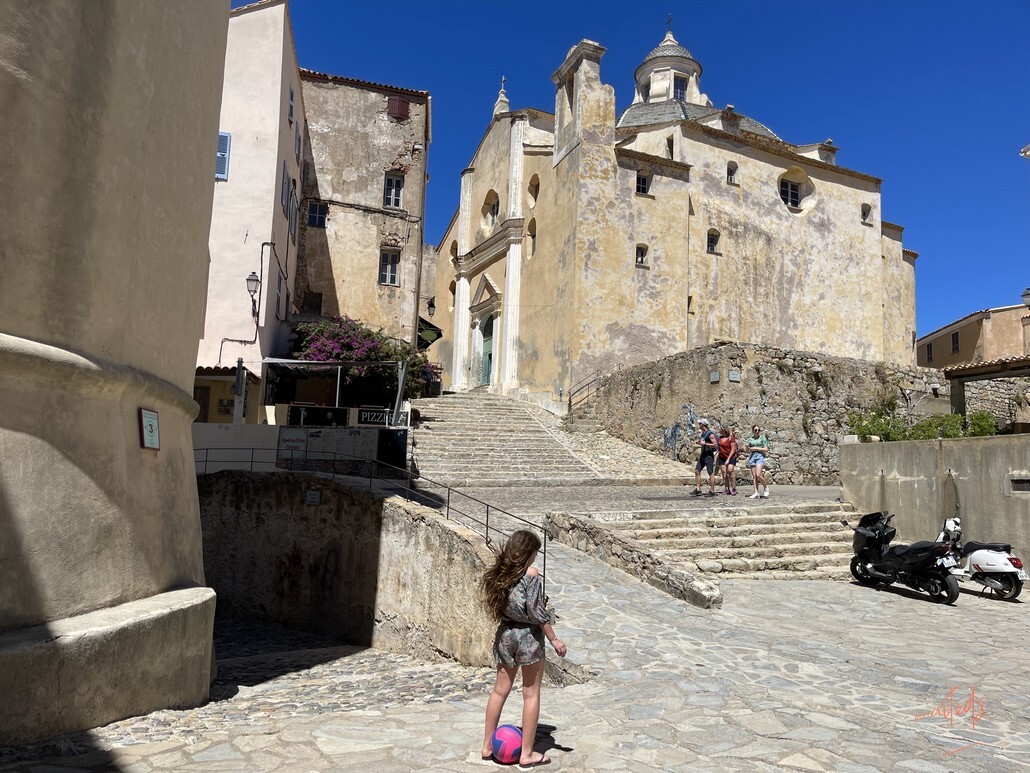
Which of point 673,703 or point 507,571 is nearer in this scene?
point 507,571

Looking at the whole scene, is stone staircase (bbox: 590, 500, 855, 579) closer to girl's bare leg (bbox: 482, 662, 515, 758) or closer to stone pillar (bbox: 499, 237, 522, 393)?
girl's bare leg (bbox: 482, 662, 515, 758)

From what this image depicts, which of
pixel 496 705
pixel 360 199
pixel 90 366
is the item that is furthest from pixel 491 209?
pixel 496 705

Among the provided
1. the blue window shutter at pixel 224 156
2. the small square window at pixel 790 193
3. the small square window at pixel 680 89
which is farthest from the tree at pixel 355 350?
the small square window at pixel 680 89

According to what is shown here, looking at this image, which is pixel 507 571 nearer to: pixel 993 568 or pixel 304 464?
pixel 993 568

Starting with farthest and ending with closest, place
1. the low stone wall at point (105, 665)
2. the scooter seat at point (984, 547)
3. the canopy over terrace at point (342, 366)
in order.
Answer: the canopy over terrace at point (342, 366) → the scooter seat at point (984, 547) → the low stone wall at point (105, 665)

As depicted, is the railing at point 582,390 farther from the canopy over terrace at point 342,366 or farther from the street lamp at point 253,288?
the street lamp at point 253,288

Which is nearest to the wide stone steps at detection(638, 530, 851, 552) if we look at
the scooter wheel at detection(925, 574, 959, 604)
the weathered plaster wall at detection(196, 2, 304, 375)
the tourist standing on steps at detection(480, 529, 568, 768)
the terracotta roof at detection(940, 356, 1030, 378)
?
the scooter wheel at detection(925, 574, 959, 604)

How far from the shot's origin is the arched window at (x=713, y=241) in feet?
91.5

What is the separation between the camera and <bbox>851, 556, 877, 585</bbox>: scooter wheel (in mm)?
10234

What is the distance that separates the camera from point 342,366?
20703 mm

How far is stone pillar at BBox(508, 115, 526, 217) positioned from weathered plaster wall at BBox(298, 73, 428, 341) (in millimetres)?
4193

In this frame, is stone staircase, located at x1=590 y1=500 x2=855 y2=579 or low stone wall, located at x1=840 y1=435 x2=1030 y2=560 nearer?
low stone wall, located at x1=840 y1=435 x2=1030 y2=560
